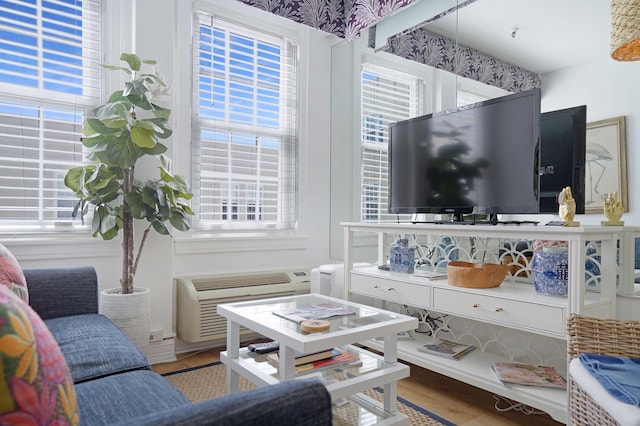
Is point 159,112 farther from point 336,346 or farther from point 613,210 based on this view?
point 613,210

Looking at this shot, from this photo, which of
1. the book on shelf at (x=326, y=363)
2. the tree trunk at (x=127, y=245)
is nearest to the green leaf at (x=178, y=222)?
the tree trunk at (x=127, y=245)

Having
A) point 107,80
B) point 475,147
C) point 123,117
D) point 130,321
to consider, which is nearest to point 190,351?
point 130,321

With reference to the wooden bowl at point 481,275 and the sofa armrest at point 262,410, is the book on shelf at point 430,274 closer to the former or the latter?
the wooden bowl at point 481,275

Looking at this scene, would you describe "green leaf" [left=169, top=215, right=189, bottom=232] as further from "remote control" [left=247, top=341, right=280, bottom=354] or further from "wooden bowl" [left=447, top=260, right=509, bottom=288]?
"wooden bowl" [left=447, top=260, right=509, bottom=288]

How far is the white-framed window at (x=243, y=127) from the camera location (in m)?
3.06

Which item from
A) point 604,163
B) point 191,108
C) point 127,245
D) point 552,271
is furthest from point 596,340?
point 191,108

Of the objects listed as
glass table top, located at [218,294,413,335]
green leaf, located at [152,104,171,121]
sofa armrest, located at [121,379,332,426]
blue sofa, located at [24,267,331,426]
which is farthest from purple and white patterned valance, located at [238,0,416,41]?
sofa armrest, located at [121,379,332,426]

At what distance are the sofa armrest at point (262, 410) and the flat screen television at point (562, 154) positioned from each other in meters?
1.71

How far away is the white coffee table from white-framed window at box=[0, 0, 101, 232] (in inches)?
57.5

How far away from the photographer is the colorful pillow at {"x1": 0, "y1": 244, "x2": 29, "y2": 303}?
1514 mm

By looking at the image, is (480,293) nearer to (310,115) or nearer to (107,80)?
(310,115)

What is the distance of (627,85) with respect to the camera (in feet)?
5.99

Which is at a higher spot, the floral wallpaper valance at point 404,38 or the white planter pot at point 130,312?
the floral wallpaper valance at point 404,38

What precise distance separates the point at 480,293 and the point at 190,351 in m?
1.97
